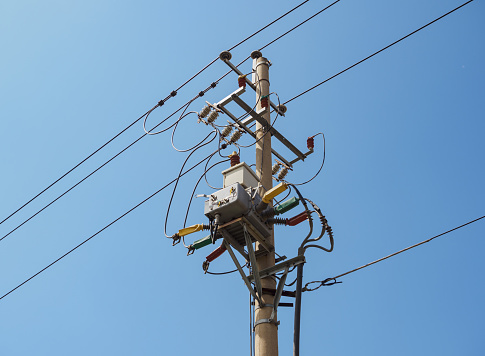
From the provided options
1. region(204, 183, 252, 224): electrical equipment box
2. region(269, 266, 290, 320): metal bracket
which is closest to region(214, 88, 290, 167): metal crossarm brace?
region(204, 183, 252, 224): electrical equipment box

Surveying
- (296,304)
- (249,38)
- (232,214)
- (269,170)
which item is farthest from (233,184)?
(249,38)

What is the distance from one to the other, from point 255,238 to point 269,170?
1.05 meters

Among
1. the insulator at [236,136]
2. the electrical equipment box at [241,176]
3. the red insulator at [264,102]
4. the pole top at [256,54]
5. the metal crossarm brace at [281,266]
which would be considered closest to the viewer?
→ the metal crossarm brace at [281,266]

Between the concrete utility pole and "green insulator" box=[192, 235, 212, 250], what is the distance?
1.83ft

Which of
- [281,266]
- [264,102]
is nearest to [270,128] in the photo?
[264,102]

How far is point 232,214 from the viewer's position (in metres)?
7.03

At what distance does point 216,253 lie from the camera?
7.54 m

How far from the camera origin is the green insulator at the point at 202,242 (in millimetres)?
7414

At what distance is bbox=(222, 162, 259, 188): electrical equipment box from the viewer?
7.35m

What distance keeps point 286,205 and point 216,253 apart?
1.04 metres

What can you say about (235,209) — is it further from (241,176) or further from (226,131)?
(226,131)

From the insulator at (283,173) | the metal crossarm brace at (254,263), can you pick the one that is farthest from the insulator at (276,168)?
the metal crossarm brace at (254,263)

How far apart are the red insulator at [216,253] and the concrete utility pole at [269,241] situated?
417 millimetres

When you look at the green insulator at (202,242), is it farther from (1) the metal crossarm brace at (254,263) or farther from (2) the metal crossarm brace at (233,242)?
(1) the metal crossarm brace at (254,263)
